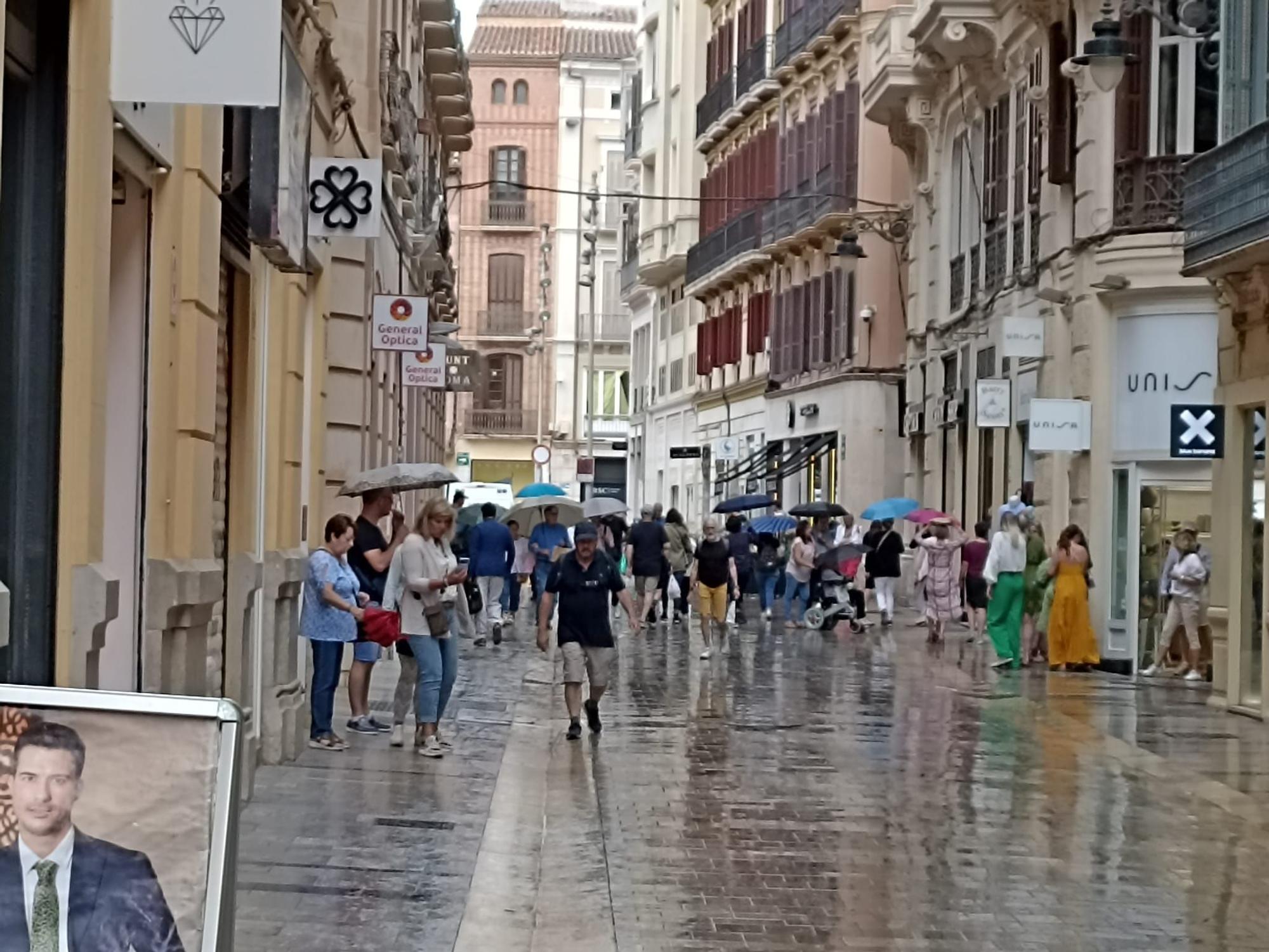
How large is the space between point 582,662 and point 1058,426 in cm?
1145

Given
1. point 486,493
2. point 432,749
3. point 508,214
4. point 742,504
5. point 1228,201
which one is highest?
point 508,214

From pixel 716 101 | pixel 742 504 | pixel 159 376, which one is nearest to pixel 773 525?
pixel 742 504

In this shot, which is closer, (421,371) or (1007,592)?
(421,371)

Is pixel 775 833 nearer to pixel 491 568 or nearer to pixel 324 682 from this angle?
pixel 324 682

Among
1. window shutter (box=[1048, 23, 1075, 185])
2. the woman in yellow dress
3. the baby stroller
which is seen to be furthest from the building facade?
the baby stroller

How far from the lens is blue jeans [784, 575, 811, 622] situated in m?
34.4

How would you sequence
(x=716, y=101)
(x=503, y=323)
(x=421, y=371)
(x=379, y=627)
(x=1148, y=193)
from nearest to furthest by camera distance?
(x=379, y=627) < (x=421, y=371) < (x=1148, y=193) < (x=716, y=101) < (x=503, y=323)

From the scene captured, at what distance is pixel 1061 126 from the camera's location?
2902cm

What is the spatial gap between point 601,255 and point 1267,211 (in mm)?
71241

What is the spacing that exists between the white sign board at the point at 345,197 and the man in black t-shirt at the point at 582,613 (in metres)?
2.80

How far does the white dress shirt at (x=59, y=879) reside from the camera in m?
4.80

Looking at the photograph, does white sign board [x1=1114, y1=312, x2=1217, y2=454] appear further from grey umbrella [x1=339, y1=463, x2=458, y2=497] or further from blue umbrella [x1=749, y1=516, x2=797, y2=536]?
blue umbrella [x1=749, y1=516, x2=797, y2=536]

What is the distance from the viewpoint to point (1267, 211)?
1916 cm

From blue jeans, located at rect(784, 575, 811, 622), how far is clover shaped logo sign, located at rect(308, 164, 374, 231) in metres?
18.3
